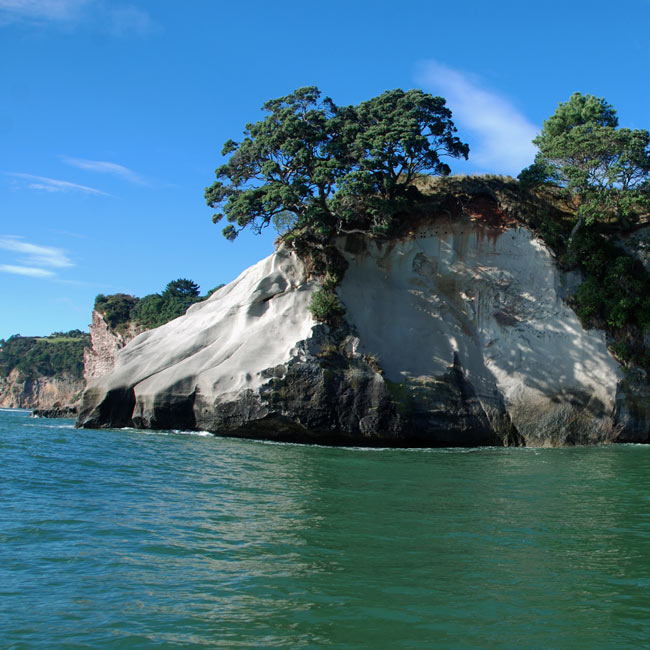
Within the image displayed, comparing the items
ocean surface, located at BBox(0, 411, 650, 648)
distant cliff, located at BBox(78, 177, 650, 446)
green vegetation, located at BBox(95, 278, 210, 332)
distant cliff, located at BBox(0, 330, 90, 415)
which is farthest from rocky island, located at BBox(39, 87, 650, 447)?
distant cliff, located at BBox(0, 330, 90, 415)

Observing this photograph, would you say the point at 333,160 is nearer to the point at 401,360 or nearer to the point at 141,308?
the point at 401,360

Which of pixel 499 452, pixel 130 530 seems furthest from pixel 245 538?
pixel 499 452

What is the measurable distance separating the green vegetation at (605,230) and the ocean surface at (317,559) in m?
14.5

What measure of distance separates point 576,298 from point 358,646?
25.8 metres

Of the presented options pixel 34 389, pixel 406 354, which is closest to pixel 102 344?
pixel 406 354

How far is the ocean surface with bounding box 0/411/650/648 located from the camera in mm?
6129

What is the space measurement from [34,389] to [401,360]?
106 meters

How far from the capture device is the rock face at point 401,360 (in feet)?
83.2

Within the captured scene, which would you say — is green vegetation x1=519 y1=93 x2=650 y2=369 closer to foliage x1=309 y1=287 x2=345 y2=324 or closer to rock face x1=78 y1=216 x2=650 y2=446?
rock face x1=78 y1=216 x2=650 y2=446

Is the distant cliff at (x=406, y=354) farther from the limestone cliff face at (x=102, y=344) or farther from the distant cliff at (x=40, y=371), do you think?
the distant cliff at (x=40, y=371)

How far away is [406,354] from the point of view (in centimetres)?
2755

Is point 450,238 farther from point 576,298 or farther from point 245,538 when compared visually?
point 245,538

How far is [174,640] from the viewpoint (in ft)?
19.4

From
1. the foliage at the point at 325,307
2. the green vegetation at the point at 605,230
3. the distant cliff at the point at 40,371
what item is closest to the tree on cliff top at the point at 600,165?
the green vegetation at the point at 605,230
